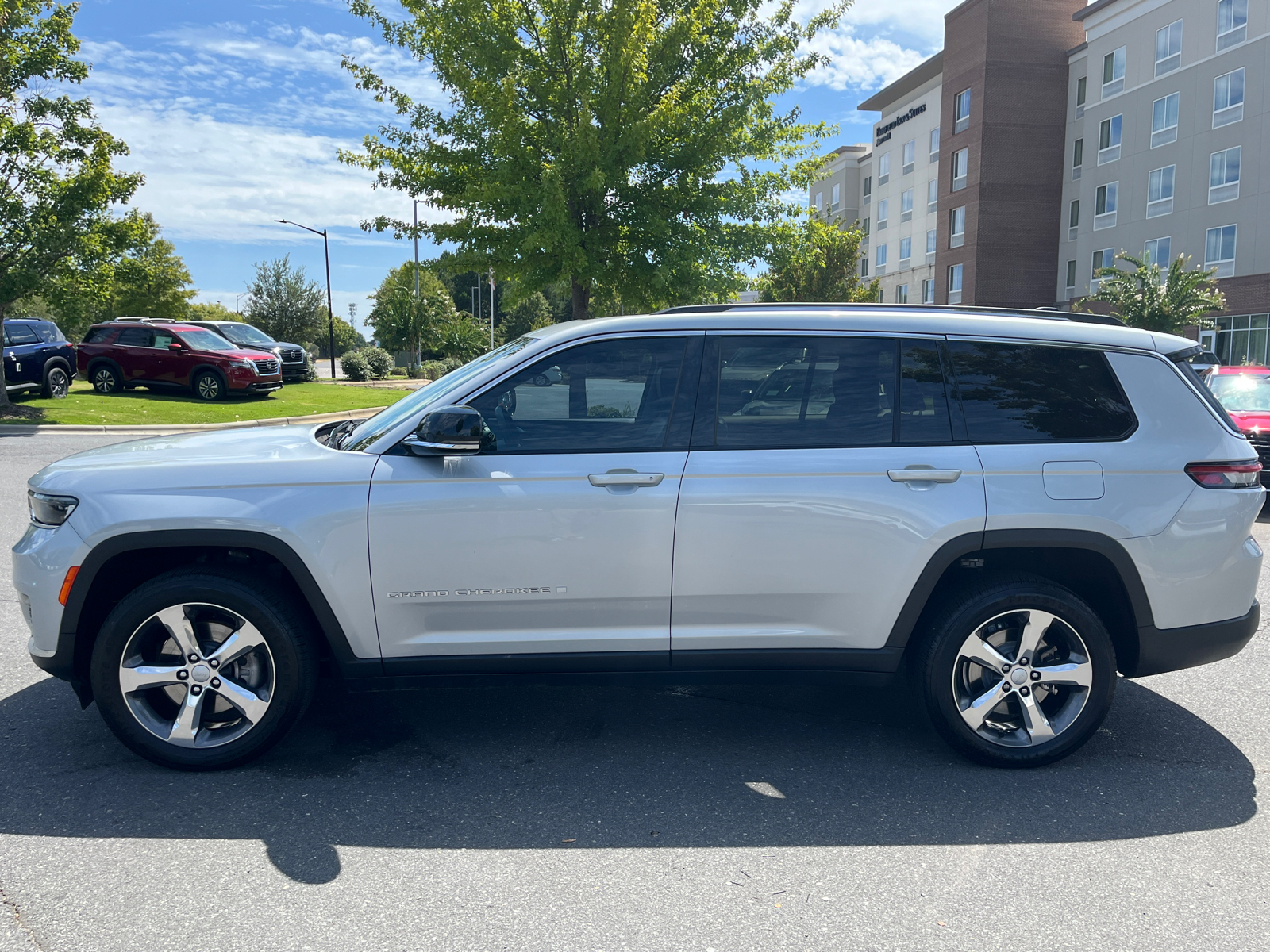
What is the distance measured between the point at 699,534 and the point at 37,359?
22196 mm

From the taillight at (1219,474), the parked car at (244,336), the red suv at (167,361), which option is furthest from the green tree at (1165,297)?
the taillight at (1219,474)

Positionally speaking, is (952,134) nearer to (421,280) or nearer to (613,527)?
(421,280)

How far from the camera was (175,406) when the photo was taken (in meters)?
21.3

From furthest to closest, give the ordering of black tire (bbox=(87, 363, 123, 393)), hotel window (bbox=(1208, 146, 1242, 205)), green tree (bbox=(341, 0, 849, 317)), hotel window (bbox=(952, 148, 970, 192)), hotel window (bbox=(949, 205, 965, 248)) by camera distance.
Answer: hotel window (bbox=(949, 205, 965, 248))
hotel window (bbox=(952, 148, 970, 192))
hotel window (bbox=(1208, 146, 1242, 205))
black tire (bbox=(87, 363, 123, 393))
green tree (bbox=(341, 0, 849, 317))

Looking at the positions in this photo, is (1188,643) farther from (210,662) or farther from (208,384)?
(208,384)

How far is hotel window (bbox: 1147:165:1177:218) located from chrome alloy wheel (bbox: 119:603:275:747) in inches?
1733

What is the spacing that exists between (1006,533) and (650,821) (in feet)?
5.73

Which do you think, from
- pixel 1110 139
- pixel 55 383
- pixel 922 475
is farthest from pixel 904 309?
pixel 1110 139

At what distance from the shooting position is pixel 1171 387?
4.00 metres

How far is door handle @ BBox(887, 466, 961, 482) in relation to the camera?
3.82 metres

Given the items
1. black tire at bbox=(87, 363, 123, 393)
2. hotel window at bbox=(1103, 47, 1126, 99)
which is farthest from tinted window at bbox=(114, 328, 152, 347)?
hotel window at bbox=(1103, 47, 1126, 99)

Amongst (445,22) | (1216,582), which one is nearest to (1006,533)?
(1216,582)

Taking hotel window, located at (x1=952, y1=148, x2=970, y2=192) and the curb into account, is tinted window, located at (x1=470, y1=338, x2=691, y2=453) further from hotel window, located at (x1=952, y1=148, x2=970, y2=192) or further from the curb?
hotel window, located at (x1=952, y1=148, x2=970, y2=192)

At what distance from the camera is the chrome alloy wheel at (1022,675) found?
3912mm
